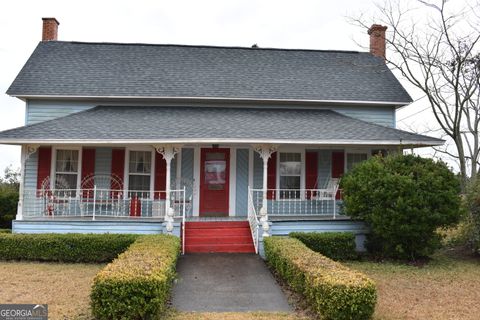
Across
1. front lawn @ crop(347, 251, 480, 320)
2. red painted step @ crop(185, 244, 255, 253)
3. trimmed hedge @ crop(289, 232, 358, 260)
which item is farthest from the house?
front lawn @ crop(347, 251, 480, 320)

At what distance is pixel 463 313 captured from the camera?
7676 millimetres

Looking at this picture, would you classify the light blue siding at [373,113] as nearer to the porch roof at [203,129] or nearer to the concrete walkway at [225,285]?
the porch roof at [203,129]

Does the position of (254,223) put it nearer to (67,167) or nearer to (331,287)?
(331,287)

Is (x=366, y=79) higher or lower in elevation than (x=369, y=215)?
higher

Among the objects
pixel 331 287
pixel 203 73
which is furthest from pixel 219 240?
pixel 203 73

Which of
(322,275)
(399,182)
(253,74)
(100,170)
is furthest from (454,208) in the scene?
(100,170)

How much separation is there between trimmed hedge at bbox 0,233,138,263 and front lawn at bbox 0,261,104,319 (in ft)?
0.77

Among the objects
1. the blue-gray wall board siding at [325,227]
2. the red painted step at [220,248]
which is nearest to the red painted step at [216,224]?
the red painted step at [220,248]

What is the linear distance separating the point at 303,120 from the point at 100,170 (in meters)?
6.94

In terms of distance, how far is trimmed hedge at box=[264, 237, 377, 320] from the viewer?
654cm

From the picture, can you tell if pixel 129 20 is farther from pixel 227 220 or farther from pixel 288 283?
pixel 288 283

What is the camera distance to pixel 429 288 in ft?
30.8

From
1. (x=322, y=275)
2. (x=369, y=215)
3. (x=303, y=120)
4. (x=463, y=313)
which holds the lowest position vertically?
(x=463, y=313)

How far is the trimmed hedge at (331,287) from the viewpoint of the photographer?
6.54 metres
